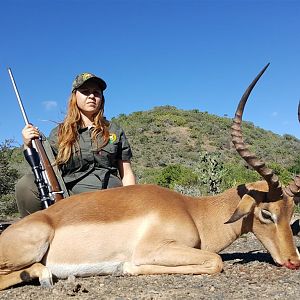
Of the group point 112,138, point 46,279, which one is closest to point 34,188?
point 112,138

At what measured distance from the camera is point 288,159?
3456 centimetres

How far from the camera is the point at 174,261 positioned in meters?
5.03

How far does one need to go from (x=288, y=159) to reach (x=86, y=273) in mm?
31240

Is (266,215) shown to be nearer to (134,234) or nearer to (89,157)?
(134,234)

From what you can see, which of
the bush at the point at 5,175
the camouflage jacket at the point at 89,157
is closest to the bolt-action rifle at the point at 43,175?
the camouflage jacket at the point at 89,157

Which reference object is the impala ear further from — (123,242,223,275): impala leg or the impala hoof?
the impala hoof

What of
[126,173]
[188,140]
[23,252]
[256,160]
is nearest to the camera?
[23,252]

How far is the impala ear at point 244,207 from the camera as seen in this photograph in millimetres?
5302

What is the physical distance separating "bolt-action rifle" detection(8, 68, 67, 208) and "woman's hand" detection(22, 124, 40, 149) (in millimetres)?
62

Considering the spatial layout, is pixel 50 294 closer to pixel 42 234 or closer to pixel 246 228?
pixel 42 234

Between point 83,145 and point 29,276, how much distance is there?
7.54 feet

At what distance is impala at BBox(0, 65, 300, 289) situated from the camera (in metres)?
5.04

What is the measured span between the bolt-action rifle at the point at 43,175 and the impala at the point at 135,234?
94cm

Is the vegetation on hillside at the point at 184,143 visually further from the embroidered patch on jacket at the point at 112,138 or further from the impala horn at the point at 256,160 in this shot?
the impala horn at the point at 256,160
